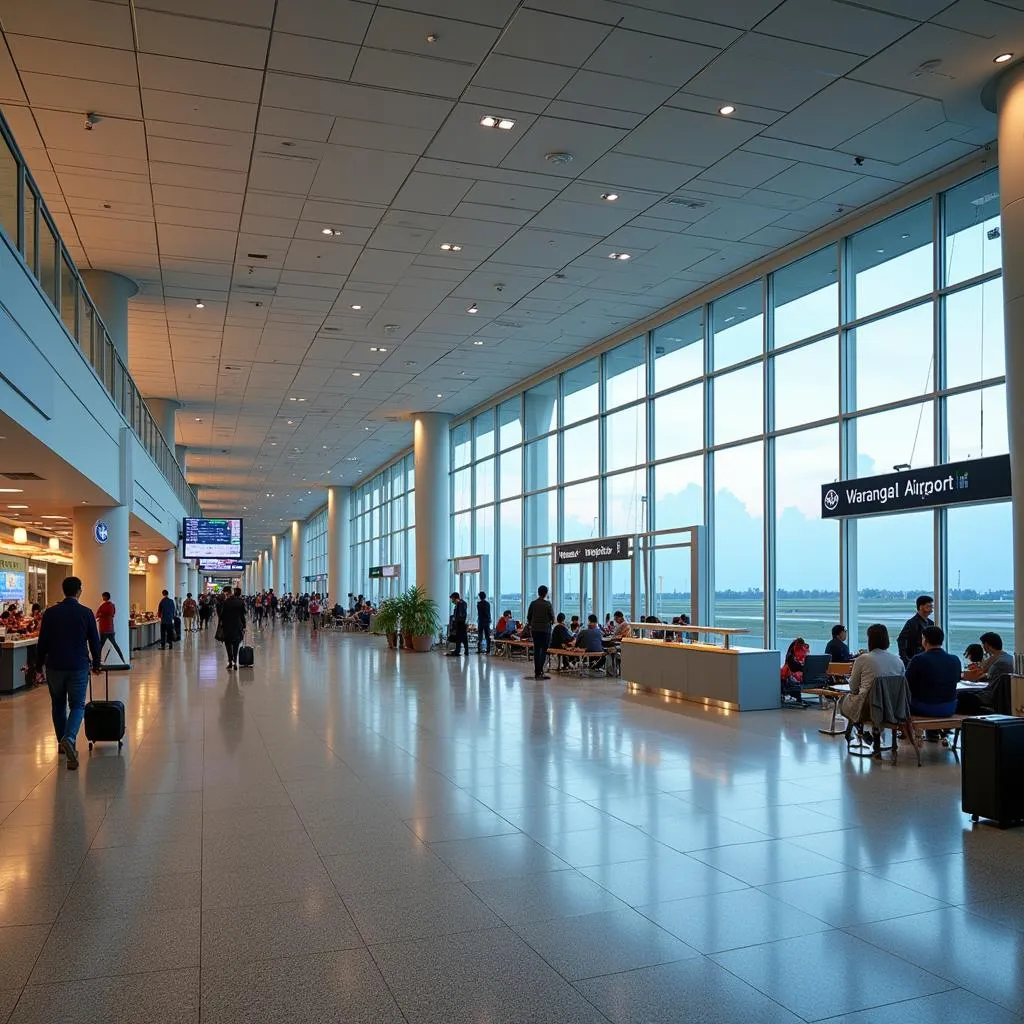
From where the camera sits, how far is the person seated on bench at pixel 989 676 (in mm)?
9016

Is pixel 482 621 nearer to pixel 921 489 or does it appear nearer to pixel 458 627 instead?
pixel 458 627

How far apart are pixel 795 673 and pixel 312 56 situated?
9.27m

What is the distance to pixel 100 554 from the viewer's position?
17219 mm

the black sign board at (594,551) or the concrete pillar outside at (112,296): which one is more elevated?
the concrete pillar outside at (112,296)

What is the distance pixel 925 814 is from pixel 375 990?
4.45m

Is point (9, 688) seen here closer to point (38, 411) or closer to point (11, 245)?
point (38, 411)

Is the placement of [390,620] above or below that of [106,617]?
below

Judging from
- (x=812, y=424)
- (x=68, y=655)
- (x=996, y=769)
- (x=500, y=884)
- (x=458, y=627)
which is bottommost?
(x=500, y=884)

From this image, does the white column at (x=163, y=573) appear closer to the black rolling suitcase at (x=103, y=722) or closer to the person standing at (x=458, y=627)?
the person standing at (x=458, y=627)

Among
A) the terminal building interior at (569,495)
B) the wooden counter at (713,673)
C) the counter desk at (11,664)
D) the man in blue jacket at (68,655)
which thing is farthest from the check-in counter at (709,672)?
the counter desk at (11,664)

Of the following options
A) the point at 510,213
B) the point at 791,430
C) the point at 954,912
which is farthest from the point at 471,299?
the point at 954,912

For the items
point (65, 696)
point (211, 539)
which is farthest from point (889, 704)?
point (211, 539)

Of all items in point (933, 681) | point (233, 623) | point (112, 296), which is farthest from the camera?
point (233, 623)

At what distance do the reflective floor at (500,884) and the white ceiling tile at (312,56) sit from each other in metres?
6.39
